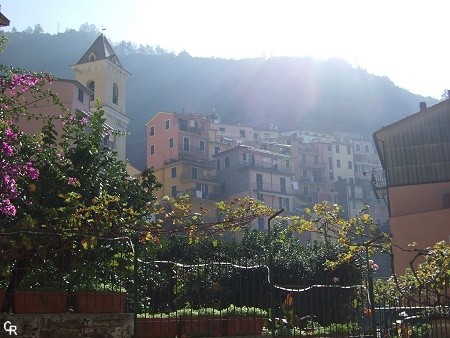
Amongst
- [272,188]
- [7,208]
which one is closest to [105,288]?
[7,208]

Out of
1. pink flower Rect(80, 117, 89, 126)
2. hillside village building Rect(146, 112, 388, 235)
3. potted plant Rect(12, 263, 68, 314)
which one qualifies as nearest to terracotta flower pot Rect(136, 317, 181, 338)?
potted plant Rect(12, 263, 68, 314)

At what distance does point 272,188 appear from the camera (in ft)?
215

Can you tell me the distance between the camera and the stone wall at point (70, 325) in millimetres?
8062

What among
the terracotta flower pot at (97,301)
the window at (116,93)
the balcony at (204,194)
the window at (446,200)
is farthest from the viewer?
the balcony at (204,194)

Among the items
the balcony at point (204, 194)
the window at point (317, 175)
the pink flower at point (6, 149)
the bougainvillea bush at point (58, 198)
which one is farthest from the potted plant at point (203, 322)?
the window at point (317, 175)

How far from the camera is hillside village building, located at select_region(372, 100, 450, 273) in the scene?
2788cm

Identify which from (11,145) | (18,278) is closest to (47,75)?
(11,145)

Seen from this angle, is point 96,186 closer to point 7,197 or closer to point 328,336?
point 7,197

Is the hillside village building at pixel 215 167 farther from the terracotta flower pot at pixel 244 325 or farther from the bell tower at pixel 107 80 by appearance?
the terracotta flower pot at pixel 244 325

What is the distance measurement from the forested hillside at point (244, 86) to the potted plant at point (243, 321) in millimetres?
94143

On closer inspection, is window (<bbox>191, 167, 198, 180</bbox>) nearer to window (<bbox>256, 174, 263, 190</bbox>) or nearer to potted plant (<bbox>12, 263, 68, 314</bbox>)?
window (<bbox>256, 174, 263, 190</bbox>)

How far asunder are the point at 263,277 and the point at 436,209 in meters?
15.1

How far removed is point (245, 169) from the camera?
63.0m

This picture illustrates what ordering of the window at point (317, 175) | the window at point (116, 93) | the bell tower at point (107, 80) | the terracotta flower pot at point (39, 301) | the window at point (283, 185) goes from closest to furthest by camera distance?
the terracotta flower pot at point (39, 301) → the bell tower at point (107, 80) → the window at point (116, 93) → the window at point (283, 185) → the window at point (317, 175)
